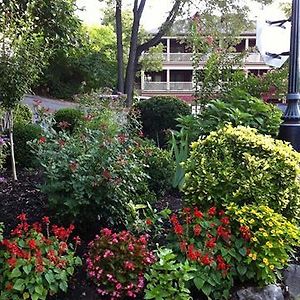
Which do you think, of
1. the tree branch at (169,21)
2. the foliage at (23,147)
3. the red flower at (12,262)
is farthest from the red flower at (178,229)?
the tree branch at (169,21)

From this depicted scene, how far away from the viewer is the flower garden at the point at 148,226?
2.67 meters

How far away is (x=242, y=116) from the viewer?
4.62 m

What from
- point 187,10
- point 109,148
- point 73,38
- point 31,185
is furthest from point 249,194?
point 187,10

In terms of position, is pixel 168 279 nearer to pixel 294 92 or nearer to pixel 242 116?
pixel 294 92

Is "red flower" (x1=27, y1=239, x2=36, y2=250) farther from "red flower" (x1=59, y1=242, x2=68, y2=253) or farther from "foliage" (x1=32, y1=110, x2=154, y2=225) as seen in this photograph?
"foliage" (x1=32, y1=110, x2=154, y2=225)

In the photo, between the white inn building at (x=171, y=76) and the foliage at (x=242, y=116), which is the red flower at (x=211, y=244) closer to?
the foliage at (x=242, y=116)

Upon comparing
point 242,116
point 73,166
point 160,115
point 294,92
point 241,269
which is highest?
point 294,92

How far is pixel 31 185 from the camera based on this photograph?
524cm

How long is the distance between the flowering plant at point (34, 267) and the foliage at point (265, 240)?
3.84 ft

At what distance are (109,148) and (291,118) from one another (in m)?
1.76

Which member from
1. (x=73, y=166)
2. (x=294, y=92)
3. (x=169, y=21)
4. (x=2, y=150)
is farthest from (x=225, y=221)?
(x=169, y=21)

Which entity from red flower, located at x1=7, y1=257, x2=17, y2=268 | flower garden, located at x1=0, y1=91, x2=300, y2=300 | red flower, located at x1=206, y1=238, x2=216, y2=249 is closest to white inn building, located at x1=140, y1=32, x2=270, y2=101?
flower garden, located at x1=0, y1=91, x2=300, y2=300

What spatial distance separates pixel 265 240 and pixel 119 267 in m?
1.01

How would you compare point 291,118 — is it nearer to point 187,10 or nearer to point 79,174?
point 79,174
